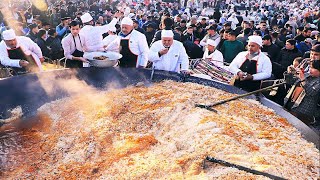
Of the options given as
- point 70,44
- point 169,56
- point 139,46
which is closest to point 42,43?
point 70,44

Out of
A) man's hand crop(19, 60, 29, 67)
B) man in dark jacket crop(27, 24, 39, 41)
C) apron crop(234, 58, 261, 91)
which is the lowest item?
apron crop(234, 58, 261, 91)

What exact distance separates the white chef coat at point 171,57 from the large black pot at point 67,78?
0.96 feet

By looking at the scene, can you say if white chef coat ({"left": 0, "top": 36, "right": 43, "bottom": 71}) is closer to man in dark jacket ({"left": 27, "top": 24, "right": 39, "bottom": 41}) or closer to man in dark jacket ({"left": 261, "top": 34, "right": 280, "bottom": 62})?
man in dark jacket ({"left": 27, "top": 24, "right": 39, "bottom": 41})

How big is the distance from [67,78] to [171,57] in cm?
199

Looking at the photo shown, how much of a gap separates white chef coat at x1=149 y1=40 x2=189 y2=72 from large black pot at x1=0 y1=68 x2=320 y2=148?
0.96ft

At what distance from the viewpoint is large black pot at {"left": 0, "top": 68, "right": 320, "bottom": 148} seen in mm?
4539

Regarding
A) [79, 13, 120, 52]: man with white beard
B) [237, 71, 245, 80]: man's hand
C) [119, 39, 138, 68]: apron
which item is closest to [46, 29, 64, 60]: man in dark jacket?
[79, 13, 120, 52]: man with white beard

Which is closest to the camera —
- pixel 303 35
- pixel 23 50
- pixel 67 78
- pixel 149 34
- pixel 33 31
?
pixel 67 78

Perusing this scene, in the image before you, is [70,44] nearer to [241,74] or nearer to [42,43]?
[42,43]

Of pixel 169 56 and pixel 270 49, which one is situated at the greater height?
pixel 169 56

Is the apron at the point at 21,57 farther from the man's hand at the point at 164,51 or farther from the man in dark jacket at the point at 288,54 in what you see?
the man in dark jacket at the point at 288,54

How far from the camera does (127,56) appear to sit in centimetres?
648

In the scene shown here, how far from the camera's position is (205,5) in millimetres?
24984

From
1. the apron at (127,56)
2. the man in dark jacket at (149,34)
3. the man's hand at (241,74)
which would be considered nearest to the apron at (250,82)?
the man's hand at (241,74)
